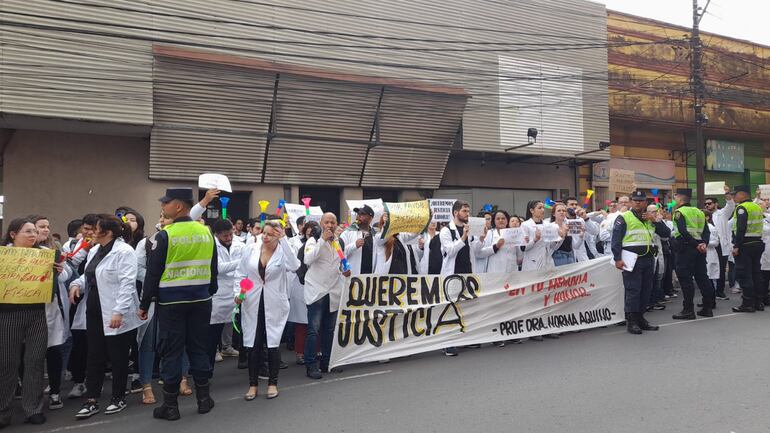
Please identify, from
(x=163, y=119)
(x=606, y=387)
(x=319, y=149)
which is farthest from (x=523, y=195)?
(x=606, y=387)

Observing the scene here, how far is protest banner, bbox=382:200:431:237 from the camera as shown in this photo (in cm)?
650

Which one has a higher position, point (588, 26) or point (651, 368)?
point (588, 26)

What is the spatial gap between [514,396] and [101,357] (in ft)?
13.0

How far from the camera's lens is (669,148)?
75.4 feet

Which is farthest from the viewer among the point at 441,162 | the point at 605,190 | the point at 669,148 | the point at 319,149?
the point at 669,148

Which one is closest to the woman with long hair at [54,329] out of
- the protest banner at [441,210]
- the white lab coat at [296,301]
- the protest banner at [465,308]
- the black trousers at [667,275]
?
the white lab coat at [296,301]

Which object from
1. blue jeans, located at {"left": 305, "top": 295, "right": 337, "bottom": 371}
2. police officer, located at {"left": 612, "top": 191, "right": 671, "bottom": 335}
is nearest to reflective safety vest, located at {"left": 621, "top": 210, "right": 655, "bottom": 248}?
police officer, located at {"left": 612, "top": 191, "right": 671, "bottom": 335}

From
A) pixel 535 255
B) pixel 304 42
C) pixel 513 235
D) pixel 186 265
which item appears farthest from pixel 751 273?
pixel 304 42

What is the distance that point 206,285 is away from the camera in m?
5.00

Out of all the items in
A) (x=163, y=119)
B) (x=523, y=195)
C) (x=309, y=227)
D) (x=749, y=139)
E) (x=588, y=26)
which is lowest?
(x=309, y=227)

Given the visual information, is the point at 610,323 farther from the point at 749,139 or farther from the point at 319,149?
the point at 749,139

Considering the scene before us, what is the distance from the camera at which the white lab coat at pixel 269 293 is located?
5434mm

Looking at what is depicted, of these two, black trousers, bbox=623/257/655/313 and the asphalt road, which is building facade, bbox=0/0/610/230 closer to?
the asphalt road

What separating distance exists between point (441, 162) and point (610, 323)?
9.46m
